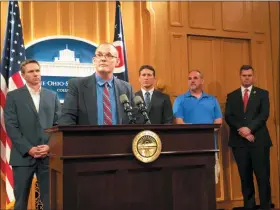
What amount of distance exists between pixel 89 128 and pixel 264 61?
373cm

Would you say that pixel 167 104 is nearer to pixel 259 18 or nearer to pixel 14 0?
pixel 14 0

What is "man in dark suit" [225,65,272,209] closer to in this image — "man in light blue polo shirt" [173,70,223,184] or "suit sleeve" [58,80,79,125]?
"man in light blue polo shirt" [173,70,223,184]

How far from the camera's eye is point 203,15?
4824mm

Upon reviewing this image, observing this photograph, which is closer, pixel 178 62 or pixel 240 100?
pixel 240 100

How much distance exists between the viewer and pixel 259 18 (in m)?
5.07

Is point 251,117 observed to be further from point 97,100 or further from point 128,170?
point 128,170

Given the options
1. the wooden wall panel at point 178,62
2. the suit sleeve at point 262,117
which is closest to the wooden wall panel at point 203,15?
the wooden wall panel at point 178,62

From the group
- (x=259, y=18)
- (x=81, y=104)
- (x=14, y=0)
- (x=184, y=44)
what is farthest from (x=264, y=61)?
(x=81, y=104)

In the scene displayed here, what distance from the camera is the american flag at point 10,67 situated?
3.67 meters

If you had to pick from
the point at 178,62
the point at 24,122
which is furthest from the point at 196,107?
the point at 24,122

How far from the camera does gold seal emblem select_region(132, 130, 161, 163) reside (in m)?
1.94

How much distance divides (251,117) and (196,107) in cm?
60

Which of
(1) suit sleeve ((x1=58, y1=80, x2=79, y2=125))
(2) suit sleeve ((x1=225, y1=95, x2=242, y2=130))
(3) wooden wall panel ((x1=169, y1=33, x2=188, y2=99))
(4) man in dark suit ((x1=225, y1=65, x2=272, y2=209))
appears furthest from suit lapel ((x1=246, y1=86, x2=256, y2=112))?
(1) suit sleeve ((x1=58, y1=80, x2=79, y2=125))

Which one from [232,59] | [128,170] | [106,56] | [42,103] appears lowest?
[128,170]
